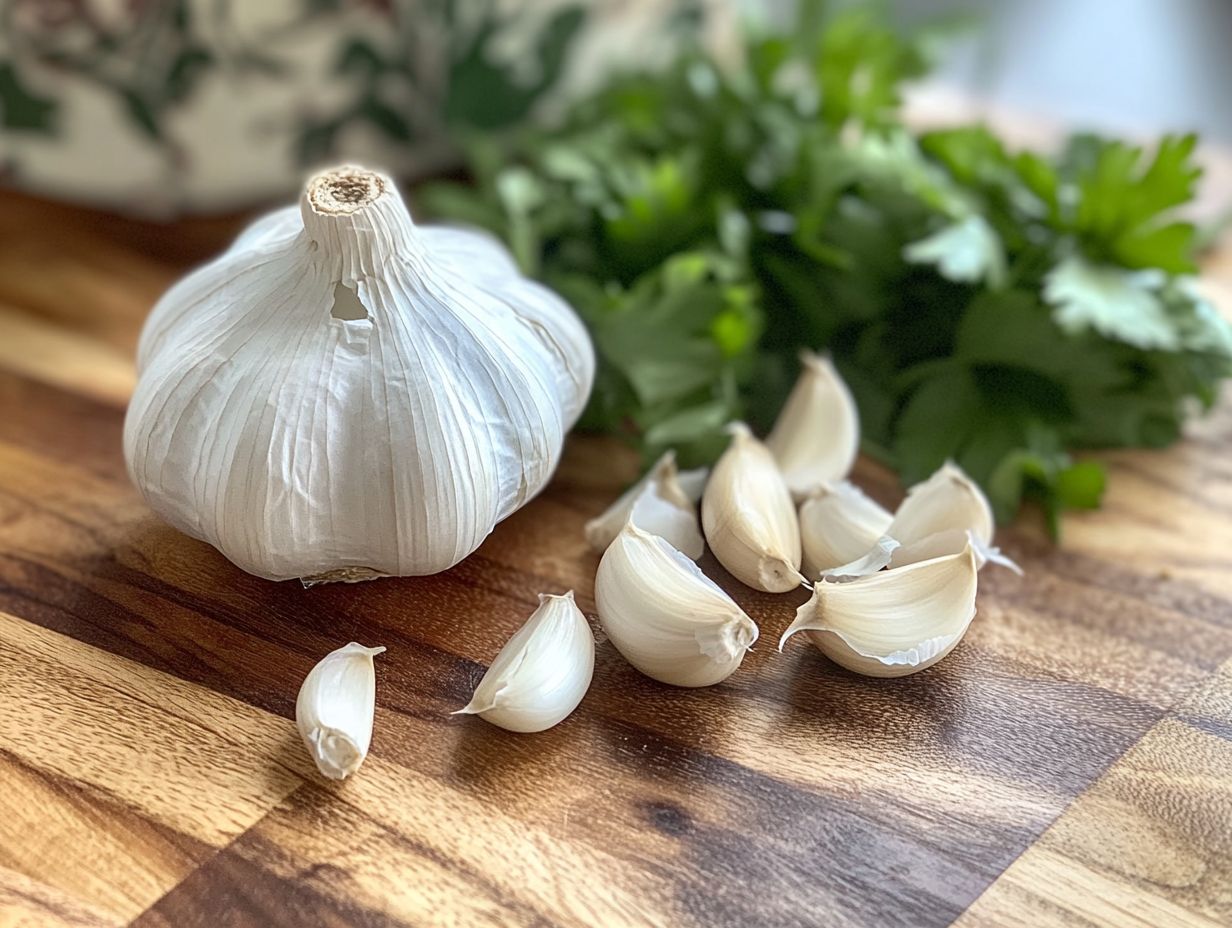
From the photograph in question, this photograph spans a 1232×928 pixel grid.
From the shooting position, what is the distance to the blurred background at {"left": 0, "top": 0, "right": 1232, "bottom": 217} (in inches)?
46.8

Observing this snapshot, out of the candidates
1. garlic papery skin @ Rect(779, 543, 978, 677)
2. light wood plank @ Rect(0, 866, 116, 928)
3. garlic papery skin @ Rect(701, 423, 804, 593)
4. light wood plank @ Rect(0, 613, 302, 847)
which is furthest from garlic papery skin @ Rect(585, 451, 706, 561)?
light wood plank @ Rect(0, 866, 116, 928)

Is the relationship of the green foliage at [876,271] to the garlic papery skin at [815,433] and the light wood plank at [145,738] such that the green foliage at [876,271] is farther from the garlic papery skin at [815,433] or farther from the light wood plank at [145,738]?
the light wood plank at [145,738]

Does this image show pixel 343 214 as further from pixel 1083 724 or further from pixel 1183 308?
pixel 1183 308

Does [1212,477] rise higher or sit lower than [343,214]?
lower

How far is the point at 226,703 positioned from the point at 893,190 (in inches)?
25.8

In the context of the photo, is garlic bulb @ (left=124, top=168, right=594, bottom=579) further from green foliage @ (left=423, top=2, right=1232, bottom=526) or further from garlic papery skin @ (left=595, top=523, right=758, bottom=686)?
green foliage @ (left=423, top=2, right=1232, bottom=526)

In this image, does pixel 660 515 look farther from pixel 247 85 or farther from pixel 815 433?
pixel 247 85

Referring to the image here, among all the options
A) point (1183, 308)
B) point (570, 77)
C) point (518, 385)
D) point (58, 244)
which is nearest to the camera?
point (518, 385)

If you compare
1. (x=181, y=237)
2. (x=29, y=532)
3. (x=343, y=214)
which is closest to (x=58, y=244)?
(x=181, y=237)

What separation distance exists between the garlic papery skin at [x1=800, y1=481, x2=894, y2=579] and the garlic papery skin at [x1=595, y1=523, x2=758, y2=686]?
0.31 ft

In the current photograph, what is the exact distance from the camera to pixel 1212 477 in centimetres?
99

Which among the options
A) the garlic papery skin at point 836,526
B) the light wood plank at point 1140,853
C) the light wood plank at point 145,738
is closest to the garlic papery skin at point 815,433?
the garlic papery skin at point 836,526

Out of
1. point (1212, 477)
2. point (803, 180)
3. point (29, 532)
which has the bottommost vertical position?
point (29, 532)

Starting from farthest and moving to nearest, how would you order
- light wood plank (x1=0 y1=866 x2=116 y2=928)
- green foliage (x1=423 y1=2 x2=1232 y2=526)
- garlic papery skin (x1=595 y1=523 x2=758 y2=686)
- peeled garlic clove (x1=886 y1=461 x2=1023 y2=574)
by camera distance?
green foliage (x1=423 y1=2 x2=1232 y2=526), peeled garlic clove (x1=886 y1=461 x2=1023 y2=574), garlic papery skin (x1=595 y1=523 x2=758 y2=686), light wood plank (x1=0 y1=866 x2=116 y2=928)
